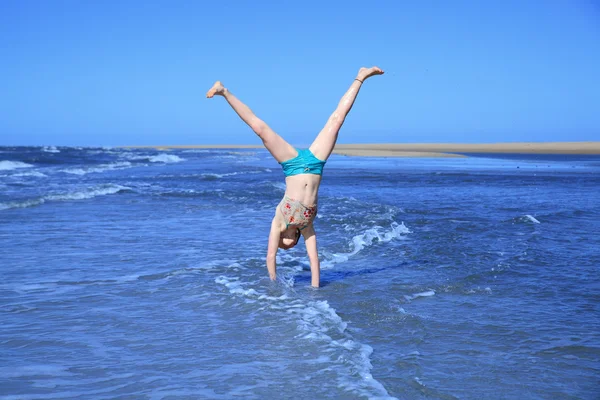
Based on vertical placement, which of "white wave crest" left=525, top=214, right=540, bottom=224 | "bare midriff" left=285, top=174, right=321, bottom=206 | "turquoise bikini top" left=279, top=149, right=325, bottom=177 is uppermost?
"turquoise bikini top" left=279, top=149, right=325, bottom=177

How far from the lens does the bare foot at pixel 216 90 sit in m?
6.39

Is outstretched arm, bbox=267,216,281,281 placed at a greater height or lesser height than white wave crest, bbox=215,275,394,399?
greater

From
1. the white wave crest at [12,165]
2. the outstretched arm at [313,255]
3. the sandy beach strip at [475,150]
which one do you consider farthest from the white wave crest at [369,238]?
the sandy beach strip at [475,150]

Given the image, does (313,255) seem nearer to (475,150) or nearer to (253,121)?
(253,121)

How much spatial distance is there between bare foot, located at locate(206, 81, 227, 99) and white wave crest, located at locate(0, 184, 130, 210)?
9.77 meters

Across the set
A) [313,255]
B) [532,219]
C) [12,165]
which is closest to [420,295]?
[313,255]

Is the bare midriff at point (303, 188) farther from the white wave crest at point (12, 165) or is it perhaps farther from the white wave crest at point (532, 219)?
the white wave crest at point (12, 165)

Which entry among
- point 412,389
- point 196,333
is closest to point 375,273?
point 196,333

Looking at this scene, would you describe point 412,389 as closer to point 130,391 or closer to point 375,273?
point 130,391

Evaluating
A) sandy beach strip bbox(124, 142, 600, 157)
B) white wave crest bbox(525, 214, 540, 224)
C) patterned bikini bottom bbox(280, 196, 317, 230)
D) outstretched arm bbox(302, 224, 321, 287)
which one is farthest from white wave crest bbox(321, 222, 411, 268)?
sandy beach strip bbox(124, 142, 600, 157)

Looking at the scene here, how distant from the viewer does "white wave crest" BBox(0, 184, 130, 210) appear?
48.7 feet

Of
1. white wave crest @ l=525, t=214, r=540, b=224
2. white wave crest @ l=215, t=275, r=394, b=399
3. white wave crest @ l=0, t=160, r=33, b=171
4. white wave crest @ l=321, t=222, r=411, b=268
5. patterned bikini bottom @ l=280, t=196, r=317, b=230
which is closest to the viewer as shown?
white wave crest @ l=215, t=275, r=394, b=399

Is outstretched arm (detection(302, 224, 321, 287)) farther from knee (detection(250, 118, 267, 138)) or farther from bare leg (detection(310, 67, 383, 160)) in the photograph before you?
knee (detection(250, 118, 267, 138))

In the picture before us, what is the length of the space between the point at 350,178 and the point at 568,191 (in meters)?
9.51
